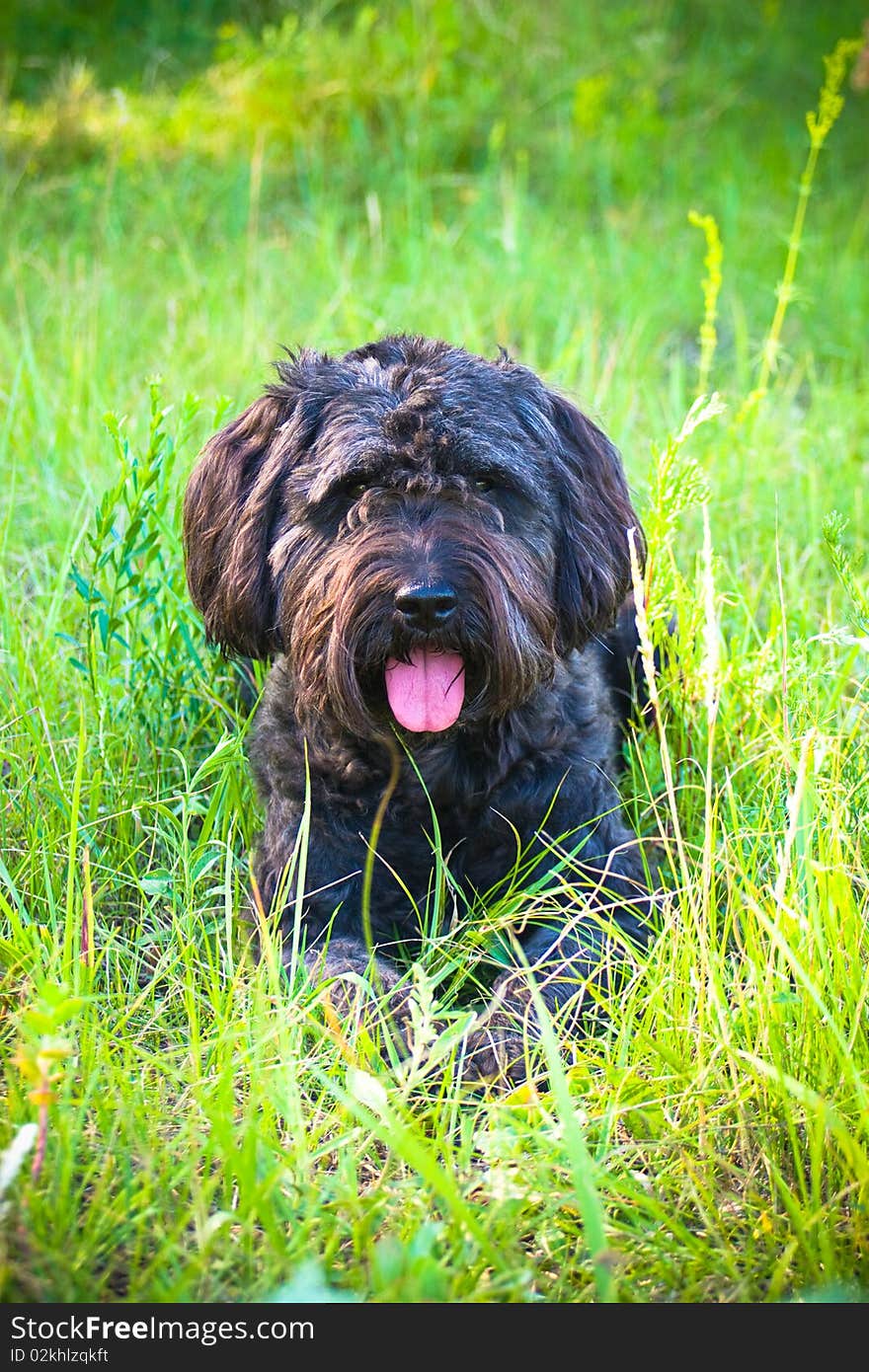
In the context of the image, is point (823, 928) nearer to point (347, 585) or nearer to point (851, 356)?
point (347, 585)

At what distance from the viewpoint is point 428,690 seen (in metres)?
2.93

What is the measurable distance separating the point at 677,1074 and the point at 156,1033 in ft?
3.76

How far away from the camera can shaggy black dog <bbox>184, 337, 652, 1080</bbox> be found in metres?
2.83

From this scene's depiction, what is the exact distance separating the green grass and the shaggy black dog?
16 cm

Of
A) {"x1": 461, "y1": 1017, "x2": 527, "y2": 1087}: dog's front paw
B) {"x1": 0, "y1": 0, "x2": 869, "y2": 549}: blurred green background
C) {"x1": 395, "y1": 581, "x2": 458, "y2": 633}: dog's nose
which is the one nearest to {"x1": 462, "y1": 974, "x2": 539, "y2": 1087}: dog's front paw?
{"x1": 461, "y1": 1017, "x2": 527, "y2": 1087}: dog's front paw

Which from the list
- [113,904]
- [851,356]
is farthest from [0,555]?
[851,356]

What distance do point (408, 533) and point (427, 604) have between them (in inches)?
7.6

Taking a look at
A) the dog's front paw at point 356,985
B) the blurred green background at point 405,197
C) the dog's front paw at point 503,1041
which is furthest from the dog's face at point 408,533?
the blurred green background at point 405,197

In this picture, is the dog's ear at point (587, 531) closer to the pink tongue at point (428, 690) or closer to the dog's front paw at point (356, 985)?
the pink tongue at point (428, 690)

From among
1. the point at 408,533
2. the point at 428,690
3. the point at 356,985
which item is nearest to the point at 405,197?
the point at 408,533

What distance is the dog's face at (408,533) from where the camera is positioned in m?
2.81

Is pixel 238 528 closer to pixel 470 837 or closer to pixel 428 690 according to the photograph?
pixel 428 690

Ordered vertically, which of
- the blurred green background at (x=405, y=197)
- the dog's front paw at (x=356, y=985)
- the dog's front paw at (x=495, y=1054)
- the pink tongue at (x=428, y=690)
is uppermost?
the blurred green background at (x=405, y=197)

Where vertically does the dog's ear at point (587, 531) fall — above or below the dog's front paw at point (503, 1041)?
above
